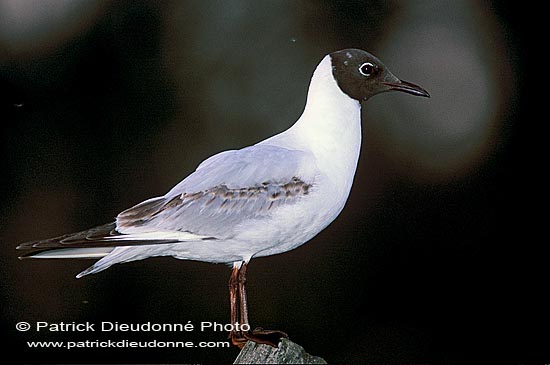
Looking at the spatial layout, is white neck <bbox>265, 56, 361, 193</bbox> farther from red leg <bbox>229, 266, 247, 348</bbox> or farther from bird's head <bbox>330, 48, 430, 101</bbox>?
red leg <bbox>229, 266, 247, 348</bbox>

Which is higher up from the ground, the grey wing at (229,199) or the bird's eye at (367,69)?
the bird's eye at (367,69)

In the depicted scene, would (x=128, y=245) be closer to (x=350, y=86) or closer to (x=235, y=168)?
(x=235, y=168)

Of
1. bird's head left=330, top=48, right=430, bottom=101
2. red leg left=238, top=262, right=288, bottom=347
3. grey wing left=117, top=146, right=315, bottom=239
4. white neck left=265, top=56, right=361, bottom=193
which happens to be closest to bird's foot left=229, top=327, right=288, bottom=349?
red leg left=238, top=262, right=288, bottom=347

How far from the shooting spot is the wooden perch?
1.76 metres

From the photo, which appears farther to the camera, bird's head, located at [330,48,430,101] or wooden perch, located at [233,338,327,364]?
bird's head, located at [330,48,430,101]

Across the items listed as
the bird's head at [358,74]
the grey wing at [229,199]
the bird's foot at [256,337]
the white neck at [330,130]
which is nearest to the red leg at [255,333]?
the bird's foot at [256,337]

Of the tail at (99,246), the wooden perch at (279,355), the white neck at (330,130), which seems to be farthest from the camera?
the white neck at (330,130)

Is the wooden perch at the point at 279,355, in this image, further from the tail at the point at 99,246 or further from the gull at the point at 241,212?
the tail at the point at 99,246

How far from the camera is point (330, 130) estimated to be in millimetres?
2207

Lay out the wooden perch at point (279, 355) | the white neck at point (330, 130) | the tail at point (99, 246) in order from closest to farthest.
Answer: the wooden perch at point (279, 355)
the tail at point (99, 246)
the white neck at point (330, 130)

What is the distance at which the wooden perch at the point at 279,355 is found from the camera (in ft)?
5.79

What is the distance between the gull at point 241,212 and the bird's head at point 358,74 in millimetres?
107

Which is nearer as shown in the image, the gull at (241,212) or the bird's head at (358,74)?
the gull at (241,212)

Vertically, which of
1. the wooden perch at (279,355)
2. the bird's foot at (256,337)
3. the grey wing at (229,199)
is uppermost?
the grey wing at (229,199)
